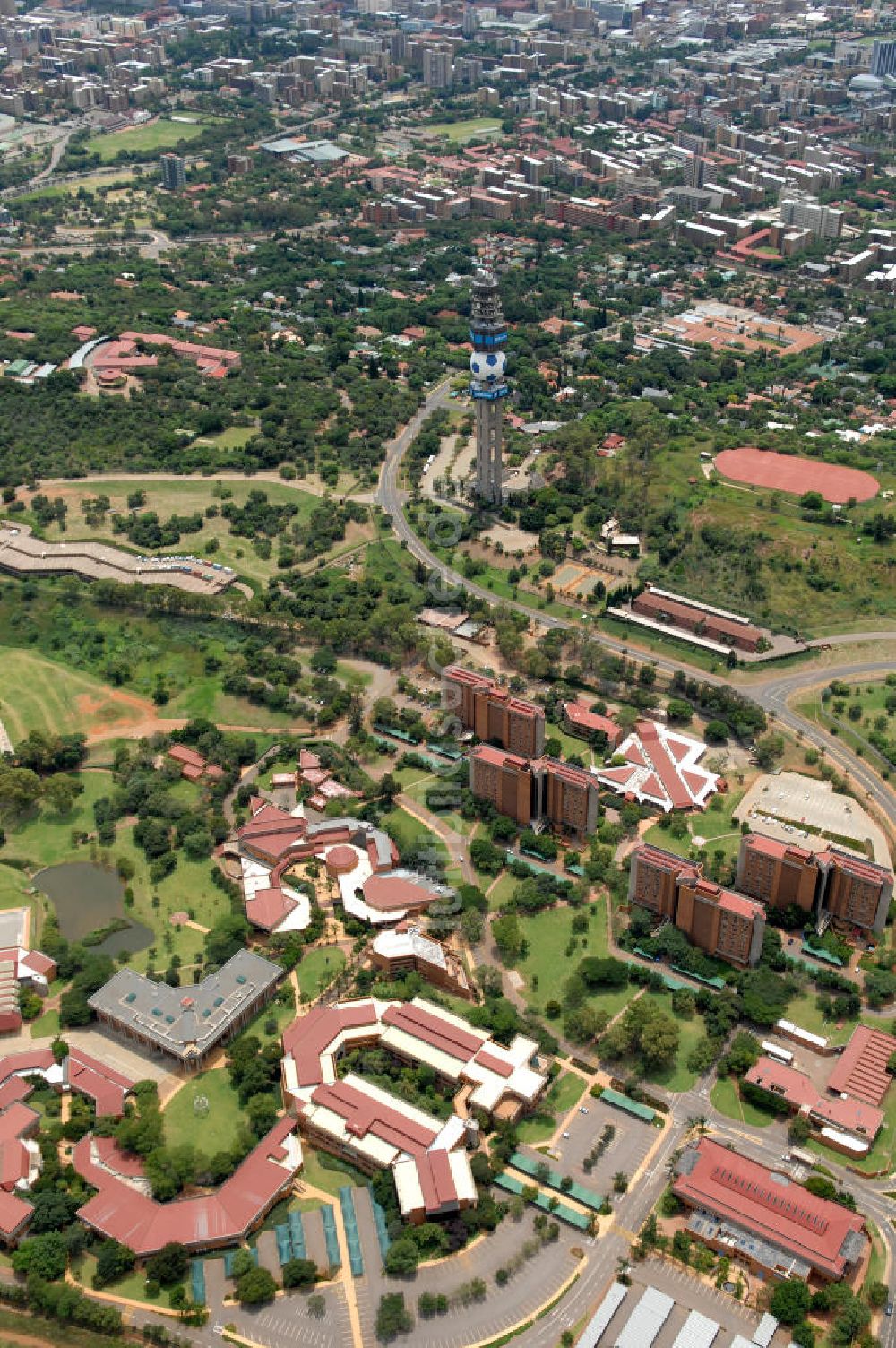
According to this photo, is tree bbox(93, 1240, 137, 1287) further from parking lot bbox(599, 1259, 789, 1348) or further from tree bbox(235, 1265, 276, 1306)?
parking lot bbox(599, 1259, 789, 1348)

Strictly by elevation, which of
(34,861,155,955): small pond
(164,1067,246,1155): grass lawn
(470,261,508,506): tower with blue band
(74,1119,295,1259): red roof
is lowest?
(34,861,155,955): small pond

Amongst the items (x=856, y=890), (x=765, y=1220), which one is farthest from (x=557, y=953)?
(x=765, y=1220)

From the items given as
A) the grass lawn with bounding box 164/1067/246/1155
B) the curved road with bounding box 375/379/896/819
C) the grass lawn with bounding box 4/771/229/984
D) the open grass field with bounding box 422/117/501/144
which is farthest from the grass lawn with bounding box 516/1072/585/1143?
the open grass field with bounding box 422/117/501/144

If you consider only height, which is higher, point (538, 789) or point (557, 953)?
point (538, 789)

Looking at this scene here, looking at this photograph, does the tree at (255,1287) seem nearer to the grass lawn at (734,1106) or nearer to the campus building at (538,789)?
the grass lawn at (734,1106)

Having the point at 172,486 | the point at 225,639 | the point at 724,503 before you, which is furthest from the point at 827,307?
the point at 225,639

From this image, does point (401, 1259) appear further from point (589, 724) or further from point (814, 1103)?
point (589, 724)

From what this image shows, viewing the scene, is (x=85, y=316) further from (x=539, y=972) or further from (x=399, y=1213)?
(x=399, y=1213)
